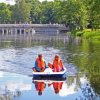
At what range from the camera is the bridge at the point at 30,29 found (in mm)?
159625

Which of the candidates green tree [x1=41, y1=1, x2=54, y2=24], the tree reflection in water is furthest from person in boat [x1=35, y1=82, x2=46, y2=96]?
green tree [x1=41, y1=1, x2=54, y2=24]

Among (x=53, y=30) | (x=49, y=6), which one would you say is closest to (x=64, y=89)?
(x=53, y=30)

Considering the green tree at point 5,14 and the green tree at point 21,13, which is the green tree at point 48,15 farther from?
the green tree at point 5,14

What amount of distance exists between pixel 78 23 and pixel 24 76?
306ft

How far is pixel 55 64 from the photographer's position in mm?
24625

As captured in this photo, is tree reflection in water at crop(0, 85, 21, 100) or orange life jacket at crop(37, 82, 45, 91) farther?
orange life jacket at crop(37, 82, 45, 91)

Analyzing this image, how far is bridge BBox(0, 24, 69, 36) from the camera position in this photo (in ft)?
524

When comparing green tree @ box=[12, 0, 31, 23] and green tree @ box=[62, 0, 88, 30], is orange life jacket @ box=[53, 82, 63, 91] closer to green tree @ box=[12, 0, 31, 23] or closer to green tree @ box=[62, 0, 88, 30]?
green tree @ box=[62, 0, 88, 30]

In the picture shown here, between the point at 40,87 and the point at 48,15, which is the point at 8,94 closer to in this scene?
the point at 40,87

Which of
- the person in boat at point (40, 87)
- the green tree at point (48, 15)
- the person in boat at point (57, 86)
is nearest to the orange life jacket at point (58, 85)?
the person in boat at point (57, 86)

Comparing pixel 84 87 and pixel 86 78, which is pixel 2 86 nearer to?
pixel 84 87

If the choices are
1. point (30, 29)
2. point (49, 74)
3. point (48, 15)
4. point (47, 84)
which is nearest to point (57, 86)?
point (47, 84)

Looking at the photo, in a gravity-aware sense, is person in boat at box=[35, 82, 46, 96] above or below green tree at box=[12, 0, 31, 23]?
above

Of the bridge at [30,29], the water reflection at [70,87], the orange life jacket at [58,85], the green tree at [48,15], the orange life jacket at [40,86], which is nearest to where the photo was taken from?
the water reflection at [70,87]
